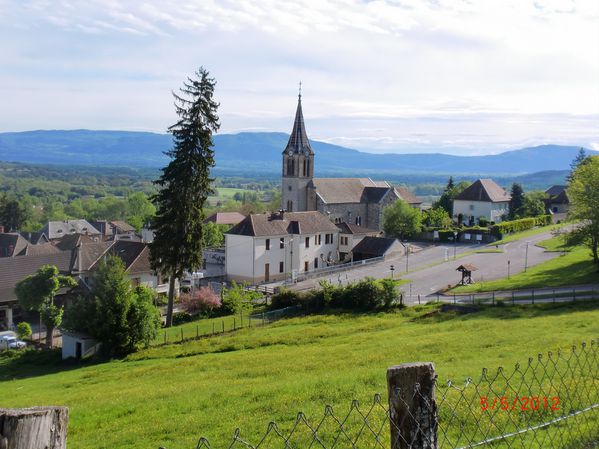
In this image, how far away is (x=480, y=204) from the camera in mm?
91500

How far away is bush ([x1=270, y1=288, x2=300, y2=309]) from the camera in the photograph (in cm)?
4253

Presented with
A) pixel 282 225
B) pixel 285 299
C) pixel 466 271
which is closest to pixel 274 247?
pixel 282 225

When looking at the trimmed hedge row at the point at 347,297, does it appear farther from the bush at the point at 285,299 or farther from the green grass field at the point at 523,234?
the green grass field at the point at 523,234

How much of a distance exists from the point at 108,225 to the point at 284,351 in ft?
305

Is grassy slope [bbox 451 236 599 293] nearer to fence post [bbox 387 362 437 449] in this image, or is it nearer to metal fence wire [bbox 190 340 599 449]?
metal fence wire [bbox 190 340 599 449]

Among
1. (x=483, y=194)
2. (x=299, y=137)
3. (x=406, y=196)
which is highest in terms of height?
(x=299, y=137)

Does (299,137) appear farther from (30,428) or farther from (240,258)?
(30,428)

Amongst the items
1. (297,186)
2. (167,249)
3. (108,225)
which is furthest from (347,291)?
(108,225)

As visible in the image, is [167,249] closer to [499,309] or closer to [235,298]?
[235,298]

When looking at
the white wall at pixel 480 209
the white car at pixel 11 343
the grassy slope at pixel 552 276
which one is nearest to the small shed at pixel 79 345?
the white car at pixel 11 343

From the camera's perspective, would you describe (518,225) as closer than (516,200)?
Yes

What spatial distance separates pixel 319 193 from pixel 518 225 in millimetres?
26985

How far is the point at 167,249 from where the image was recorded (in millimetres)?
39656
